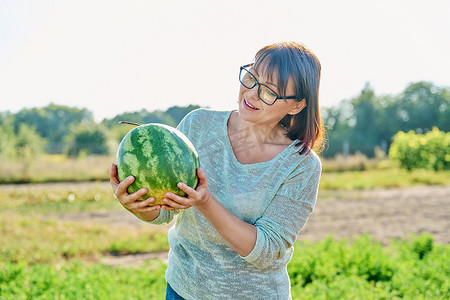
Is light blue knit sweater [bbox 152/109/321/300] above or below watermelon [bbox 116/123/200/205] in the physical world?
below

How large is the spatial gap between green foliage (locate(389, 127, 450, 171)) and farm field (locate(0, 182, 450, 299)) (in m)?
8.09

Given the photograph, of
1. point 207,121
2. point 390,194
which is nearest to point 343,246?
point 207,121

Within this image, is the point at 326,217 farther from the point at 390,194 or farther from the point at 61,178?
the point at 61,178

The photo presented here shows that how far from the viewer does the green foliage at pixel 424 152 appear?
1875cm

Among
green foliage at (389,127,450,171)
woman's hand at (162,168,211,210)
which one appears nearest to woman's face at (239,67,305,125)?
woman's hand at (162,168,211,210)

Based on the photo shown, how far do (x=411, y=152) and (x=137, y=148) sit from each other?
2019 cm

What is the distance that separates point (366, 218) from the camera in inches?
333

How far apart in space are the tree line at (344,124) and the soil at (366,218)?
41.3ft

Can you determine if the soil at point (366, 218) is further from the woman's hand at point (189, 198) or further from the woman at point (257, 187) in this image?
the woman's hand at point (189, 198)

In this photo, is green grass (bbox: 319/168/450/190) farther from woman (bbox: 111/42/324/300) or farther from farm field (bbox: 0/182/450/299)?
woman (bbox: 111/42/324/300)

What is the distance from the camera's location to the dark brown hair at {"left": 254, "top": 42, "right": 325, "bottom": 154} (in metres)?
1.66

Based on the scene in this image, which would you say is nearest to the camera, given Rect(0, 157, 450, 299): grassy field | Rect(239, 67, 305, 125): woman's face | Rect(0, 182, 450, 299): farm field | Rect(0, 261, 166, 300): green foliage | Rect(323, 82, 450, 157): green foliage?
Rect(239, 67, 305, 125): woman's face

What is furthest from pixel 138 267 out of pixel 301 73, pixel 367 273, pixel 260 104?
pixel 301 73

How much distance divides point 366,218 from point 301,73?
7435 millimetres
